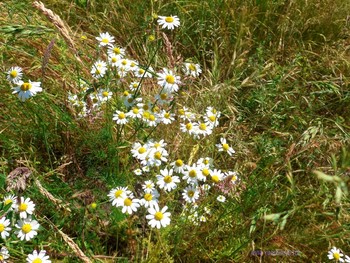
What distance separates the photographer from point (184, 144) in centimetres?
186

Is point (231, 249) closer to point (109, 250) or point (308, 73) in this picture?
point (109, 250)

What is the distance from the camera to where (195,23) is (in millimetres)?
2789

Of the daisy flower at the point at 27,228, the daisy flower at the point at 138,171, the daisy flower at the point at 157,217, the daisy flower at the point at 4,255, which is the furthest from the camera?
the daisy flower at the point at 138,171

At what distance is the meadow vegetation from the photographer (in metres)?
1.59

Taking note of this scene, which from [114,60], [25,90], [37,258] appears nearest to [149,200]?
[37,258]

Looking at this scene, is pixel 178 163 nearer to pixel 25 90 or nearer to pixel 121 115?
pixel 121 115

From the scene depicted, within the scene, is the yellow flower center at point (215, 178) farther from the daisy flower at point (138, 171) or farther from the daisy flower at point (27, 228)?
the daisy flower at point (27, 228)

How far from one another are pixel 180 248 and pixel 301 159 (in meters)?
0.94

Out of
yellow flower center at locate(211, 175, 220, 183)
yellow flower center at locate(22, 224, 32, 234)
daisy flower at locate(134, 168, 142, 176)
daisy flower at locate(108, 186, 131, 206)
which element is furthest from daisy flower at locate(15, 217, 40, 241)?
yellow flower center at locate(211, 175, 220, 183)

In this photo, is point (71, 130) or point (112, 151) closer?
point (112, 151)

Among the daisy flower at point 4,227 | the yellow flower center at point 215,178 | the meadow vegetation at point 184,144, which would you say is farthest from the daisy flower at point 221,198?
the daisy flower at point 4,227

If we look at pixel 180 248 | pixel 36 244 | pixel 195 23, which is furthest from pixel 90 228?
pixel 195 23

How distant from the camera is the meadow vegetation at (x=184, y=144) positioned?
1.59 meters

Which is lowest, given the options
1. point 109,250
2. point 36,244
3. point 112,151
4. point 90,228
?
point 109,250
